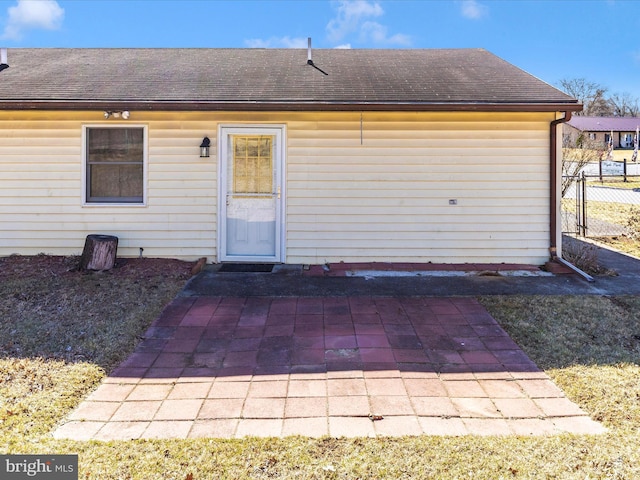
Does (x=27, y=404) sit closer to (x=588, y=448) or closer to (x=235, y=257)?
(x=588, y=448)

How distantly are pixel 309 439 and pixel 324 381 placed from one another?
70 cm

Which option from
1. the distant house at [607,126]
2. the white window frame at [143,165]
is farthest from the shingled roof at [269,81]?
the distant house at [607,126]

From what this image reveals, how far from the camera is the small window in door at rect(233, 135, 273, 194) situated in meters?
6.32

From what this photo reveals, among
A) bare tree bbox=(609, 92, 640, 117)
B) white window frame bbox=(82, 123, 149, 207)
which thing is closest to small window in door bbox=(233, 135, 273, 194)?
white window frame bbox=(82, 123, 149, 207)

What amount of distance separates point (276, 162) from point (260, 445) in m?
4.66

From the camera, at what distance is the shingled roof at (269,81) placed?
229 inches

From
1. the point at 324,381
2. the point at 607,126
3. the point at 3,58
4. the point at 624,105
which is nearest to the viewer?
the point at 324,381

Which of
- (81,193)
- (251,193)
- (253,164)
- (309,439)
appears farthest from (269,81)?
(309,439)

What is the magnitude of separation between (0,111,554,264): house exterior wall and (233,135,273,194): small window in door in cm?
29

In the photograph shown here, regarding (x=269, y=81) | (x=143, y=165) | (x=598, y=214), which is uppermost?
(x=269, y=81)

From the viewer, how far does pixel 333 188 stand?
6.31 meters

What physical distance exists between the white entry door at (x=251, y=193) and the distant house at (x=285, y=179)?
16 mm

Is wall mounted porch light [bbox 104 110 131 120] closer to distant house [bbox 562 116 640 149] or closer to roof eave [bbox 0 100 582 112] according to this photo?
roof eave [bbox 0 100 582 112]

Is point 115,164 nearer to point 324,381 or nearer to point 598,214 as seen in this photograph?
point 324,381
